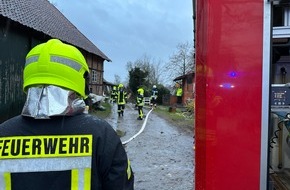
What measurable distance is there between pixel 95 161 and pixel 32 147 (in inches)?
11.2

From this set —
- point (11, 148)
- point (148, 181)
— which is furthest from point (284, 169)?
point (148, 181)

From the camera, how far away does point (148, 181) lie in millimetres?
7484

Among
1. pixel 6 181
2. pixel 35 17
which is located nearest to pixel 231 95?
pixel 6 181

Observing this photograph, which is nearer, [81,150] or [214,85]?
[81,150]

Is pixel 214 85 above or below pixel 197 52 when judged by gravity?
below

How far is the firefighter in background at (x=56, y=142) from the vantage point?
1682mm

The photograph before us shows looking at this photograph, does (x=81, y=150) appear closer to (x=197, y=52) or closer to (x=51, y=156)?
(x=51, y=156)

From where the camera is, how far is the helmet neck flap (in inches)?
66.4

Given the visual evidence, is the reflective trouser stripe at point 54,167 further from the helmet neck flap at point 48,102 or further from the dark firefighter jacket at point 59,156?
the helmet neck flap at point 48,102

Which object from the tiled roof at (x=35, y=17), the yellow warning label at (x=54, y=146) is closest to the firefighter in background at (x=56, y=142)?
the yellow warning label at (x=54, y=146)

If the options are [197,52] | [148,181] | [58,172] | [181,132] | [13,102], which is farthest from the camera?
[181,132]

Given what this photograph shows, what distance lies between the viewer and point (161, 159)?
977 centimetres

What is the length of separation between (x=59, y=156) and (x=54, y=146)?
0.05 metres

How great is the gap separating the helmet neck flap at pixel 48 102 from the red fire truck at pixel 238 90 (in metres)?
0.82
